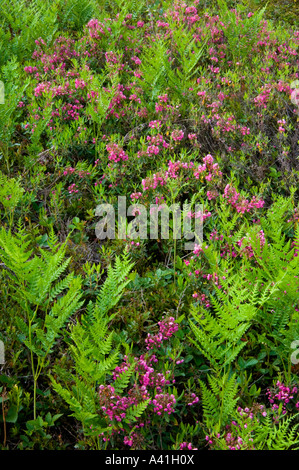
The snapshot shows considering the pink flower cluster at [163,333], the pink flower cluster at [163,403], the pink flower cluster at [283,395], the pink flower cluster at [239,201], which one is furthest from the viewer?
the pink flower cluster at [239,201]

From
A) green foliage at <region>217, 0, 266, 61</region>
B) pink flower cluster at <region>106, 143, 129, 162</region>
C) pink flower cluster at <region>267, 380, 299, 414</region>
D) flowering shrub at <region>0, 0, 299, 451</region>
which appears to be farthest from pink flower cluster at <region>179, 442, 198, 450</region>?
green foliage at <region>217, 0, 266, 61</region>

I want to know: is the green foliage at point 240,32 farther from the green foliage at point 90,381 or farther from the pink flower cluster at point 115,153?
the green foliage at point 90,381

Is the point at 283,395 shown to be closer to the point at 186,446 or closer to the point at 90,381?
the point at 186,446

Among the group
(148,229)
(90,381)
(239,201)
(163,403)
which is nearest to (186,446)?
(163,403)

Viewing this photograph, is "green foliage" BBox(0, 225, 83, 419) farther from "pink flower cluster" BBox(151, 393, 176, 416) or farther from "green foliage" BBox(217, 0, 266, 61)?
"green foliage" BBox(217, 0, 266, 61)

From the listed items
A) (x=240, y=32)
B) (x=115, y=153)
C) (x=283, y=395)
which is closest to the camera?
(x=283, y=395)

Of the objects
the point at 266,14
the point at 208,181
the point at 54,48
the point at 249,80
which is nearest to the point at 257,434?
the point at 208,181

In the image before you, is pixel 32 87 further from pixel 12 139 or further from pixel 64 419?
pixel 64 419

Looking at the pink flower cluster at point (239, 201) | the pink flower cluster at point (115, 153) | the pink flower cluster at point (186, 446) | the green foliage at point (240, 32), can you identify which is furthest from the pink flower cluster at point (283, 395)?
the green foliage at point (240, 32)

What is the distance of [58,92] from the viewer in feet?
16.4

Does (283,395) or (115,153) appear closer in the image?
(283,395)

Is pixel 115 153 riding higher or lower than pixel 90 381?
higher

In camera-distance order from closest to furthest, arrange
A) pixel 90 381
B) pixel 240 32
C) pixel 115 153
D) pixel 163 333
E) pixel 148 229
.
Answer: pixel 90 381 < pixel 163 333 < pixel 148 229 < pixel 115 153 < pixel 240 32

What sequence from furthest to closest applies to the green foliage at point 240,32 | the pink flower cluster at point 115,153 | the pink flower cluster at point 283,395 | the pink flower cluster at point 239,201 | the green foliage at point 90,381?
the green foliage at point 240,32, the pink flower cluster at point 115,153, the pink flower cluster at point 239,201, the pink flower cluster at point 283,395, the green foliage at point 90,381
